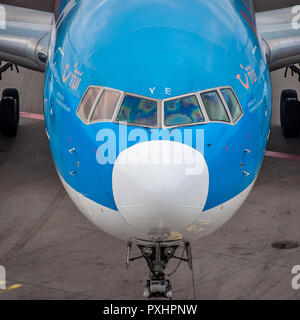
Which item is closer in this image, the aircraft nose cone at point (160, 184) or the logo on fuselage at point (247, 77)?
the aircraft nose cone at point (160, 184)

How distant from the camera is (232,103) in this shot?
10656mm

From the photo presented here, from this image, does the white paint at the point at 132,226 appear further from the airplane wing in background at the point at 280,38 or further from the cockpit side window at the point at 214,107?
the airplane wing in background at the point at 280,38

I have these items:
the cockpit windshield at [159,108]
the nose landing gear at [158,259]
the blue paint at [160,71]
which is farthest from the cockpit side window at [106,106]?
the nose landing gear at [158,259]

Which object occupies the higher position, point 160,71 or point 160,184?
point 160,71

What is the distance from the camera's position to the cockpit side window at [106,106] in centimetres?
1029

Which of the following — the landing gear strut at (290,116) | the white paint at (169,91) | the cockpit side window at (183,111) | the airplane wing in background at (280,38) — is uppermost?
the airplane wing in background at (280,38)

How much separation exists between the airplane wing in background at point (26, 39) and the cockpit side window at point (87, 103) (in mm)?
6128

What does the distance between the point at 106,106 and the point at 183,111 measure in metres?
0.99

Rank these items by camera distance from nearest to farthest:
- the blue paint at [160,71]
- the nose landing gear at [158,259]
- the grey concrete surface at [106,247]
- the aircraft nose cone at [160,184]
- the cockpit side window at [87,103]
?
the aircraft nose cone at [160,184] < the blue paint at [160,71] < the cockpit side window at [87,103] < the nose landing gear at [158,259] < the grey concrete surface at [106,247]

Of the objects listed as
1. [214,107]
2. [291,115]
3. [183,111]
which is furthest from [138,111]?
[291,115]

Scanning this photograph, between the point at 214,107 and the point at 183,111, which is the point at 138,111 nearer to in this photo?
the point at 183,111

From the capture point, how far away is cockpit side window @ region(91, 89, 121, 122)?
10.3 meters

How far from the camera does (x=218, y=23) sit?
11.4 metres
